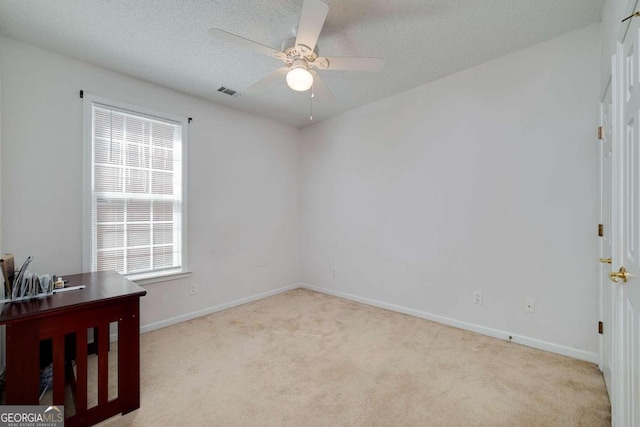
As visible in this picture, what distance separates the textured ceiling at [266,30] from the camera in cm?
191

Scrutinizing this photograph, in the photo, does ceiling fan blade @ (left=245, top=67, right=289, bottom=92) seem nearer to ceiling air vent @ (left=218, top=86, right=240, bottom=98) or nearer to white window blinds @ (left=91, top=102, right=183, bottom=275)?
ceiling air vent @ (left=218, top=86, right=240, bottom=98)

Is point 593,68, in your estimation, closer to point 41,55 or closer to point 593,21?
point 593,21

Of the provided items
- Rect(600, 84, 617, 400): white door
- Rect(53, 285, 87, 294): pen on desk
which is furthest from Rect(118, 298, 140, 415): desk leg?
Rect(600, 84, 617, 400): white door

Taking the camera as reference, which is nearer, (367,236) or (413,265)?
(413,265)

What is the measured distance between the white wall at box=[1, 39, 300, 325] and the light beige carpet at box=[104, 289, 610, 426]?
0.89 meters

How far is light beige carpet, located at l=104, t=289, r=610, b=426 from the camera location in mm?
1660

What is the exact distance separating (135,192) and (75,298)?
152cm

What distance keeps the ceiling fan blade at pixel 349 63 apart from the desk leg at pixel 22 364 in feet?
7.50

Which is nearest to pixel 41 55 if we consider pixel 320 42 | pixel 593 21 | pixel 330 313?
pixel 320 42

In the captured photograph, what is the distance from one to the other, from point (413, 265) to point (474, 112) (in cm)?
175

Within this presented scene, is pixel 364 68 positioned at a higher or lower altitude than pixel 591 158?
higher

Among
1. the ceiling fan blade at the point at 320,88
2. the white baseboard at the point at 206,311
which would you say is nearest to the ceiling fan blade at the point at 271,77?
the ceiling fan blade at the point at 320,88

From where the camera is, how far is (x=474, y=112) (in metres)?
2.79

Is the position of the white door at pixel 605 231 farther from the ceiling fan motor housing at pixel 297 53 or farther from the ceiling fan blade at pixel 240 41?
the ceiling fan blade at pixel 240 41
